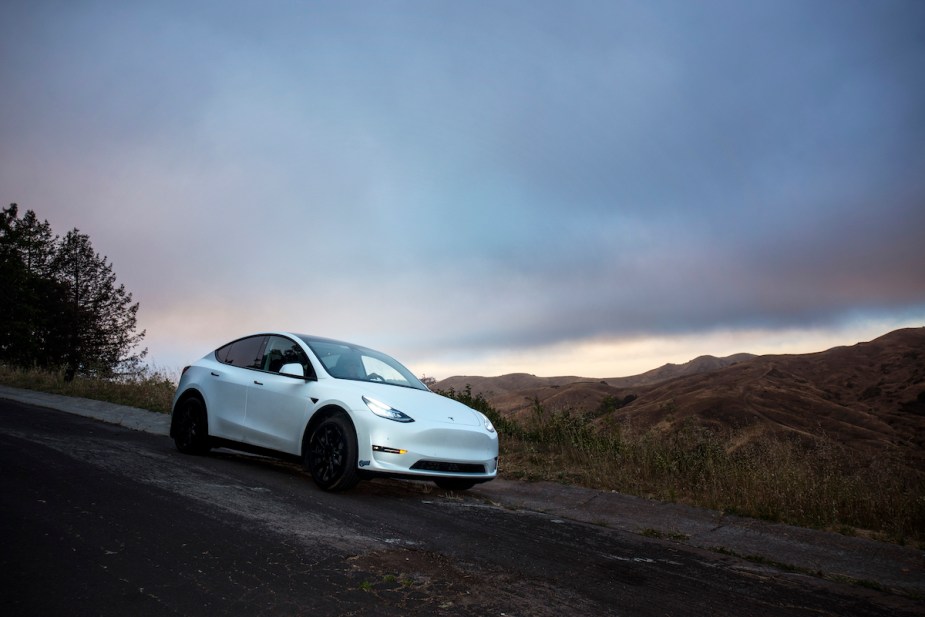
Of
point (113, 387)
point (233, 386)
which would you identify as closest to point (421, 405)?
point (233, 386)

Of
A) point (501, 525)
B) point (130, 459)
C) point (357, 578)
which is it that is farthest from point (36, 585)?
point (130, 459)

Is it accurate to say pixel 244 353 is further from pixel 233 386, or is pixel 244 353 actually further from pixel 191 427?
pixel 191 427

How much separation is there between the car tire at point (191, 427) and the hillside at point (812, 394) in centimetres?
2299

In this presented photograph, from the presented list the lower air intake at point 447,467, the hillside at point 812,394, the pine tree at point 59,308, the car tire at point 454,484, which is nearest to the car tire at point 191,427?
the car tire at point 454,484

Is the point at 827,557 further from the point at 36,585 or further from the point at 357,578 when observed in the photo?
the point at 36,585

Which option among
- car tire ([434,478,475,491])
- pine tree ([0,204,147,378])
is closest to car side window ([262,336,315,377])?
car tire ([434,478,475,491])

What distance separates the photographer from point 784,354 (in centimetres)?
6744

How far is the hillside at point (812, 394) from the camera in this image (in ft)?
121

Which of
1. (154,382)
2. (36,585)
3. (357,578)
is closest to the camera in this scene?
(36,585)

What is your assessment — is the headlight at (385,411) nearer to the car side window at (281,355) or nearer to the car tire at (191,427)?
the car side window at (281,355)

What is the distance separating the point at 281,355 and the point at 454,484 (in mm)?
2720

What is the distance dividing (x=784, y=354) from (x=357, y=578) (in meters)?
73.5

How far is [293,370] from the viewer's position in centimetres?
690

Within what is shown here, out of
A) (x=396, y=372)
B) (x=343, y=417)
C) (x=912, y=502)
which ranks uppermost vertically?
(x=396, y=372)
